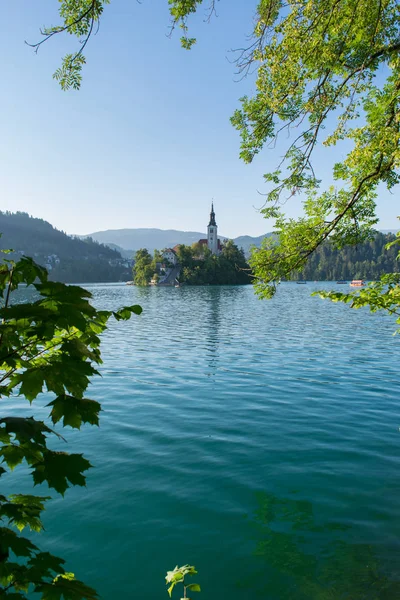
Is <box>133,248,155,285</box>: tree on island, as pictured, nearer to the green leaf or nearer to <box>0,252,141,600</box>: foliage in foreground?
<box>0,252,141,600</box>: foliage in foreground

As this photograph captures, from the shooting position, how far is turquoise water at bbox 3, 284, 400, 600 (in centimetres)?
622

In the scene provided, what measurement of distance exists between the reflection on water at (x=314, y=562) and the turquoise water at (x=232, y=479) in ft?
0.09

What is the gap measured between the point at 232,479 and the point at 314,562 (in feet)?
9.38

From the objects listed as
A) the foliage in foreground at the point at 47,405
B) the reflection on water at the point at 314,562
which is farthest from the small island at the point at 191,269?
the foliage in foreground at the point at 47,405

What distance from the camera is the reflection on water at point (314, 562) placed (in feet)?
18.5

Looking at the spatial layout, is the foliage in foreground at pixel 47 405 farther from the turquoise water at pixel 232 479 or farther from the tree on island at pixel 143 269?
the tree on island at pixel 143 269

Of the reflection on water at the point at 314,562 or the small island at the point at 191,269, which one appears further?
the small island at the point at 191,269

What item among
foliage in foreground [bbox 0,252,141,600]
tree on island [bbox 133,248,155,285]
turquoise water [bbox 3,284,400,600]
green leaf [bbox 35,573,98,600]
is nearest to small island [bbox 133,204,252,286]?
tree on island [bbox 133,248,155,285]

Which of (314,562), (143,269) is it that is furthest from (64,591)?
(143,269)

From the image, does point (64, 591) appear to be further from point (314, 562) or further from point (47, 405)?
point (314, 562)

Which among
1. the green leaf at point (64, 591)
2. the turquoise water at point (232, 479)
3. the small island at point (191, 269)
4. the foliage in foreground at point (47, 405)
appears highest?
the small island at point (191, 269)

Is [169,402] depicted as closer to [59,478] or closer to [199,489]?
[199,489]

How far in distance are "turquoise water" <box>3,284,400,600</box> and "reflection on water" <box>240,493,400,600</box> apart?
0.03 metres

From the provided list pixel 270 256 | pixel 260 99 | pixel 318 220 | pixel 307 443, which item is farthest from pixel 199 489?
pixel 260 99
